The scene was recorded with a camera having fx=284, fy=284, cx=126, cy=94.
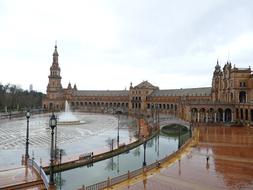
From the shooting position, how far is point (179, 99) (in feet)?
345

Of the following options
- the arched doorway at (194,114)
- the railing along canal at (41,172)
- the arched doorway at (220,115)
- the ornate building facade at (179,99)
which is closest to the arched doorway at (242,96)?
the ornate building facade at (179,99)

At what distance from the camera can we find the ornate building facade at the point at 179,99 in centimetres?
6773

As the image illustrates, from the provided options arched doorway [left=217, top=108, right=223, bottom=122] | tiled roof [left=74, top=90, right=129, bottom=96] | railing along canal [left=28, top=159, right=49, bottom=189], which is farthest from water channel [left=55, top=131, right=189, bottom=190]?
tiled roof [left=74, top=90, right=129, bottom=96]

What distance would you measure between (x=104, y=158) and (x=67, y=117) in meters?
49.4

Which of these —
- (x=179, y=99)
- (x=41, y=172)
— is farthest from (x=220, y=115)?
(x=41, y=172)

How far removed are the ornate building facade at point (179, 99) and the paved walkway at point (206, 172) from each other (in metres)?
27.9

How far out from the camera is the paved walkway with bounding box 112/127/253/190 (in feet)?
71.5

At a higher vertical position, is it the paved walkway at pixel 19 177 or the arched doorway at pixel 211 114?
the arched doorway at pixel 211 114

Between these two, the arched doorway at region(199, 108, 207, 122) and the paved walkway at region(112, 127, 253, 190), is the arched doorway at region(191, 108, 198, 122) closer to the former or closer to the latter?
the arched doorway at region(199, 108, 207, 122)

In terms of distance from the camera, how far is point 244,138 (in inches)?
1784

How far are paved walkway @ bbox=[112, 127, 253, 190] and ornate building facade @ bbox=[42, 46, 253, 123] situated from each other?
27.9m

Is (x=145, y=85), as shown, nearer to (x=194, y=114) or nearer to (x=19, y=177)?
(x=194, y=114)

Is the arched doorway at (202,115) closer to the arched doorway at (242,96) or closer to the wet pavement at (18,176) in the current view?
the arched doorway at (242,96)

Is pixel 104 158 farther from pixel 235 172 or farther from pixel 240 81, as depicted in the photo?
pixel 240 81
